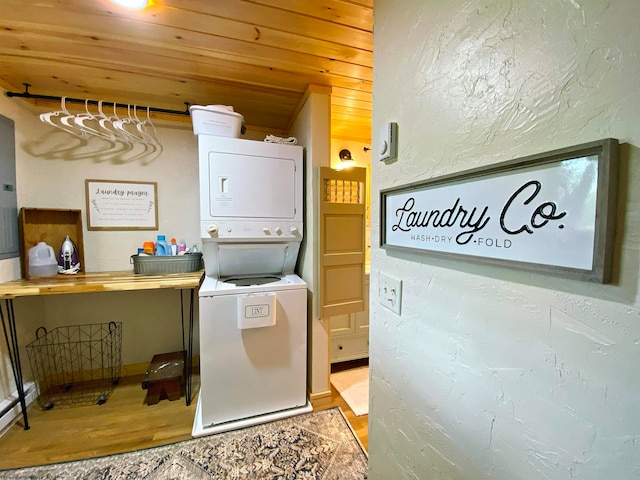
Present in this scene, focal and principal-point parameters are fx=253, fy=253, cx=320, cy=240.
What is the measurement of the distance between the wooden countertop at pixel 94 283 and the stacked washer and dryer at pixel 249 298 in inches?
7.8

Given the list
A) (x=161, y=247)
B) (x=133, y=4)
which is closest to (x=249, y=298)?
A: (x=161, y=247)

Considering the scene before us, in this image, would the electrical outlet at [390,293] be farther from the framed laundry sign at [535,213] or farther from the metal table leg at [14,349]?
the metal table leg at [14,349]

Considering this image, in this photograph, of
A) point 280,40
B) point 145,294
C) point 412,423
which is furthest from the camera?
point 145,294

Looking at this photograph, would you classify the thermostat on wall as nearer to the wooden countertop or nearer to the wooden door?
the wooden door

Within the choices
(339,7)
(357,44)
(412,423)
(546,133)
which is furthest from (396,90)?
(412,423)

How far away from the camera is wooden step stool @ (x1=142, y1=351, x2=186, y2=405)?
1.88 meters

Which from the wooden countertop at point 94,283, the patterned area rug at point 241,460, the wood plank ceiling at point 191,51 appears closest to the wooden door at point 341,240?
the wood plank ceiling at point 191,51

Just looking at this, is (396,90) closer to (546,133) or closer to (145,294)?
(546,133)

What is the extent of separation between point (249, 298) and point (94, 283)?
0.99 meters

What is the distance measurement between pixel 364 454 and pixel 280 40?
2366 millimetres

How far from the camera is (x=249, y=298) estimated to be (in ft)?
5.36

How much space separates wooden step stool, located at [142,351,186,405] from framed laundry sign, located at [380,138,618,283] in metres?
2.16

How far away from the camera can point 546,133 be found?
440 mm

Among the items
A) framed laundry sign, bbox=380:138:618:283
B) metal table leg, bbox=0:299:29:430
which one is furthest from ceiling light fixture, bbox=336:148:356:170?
metal table leg, bbox=0:299:29:430
